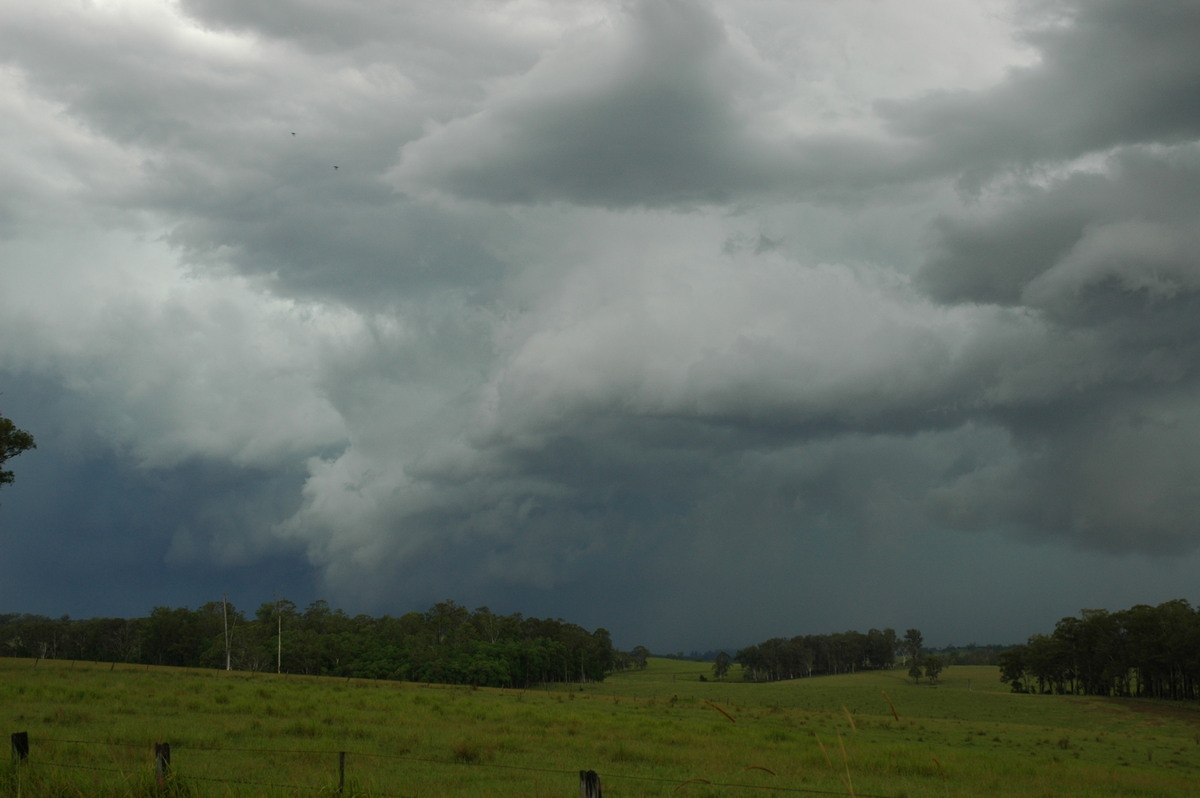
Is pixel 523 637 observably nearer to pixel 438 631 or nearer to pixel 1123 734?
pixel 438 631

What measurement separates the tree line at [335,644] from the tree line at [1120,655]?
74.5m

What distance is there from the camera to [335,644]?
12106cm

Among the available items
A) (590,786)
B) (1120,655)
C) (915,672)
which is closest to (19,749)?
(590,786)

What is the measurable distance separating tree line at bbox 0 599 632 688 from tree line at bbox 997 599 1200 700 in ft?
244

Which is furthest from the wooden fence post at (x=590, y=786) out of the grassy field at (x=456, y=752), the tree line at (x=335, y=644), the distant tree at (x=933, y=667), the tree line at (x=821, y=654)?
the tree line at (x=821, y=654)

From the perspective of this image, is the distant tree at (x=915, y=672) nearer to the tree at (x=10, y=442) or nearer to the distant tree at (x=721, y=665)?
the distant tree at (x=721, y=665)

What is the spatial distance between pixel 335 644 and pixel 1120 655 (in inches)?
4286

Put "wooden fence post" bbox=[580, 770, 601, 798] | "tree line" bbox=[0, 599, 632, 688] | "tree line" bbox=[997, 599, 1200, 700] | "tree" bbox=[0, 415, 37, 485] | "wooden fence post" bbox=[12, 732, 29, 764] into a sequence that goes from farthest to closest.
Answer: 1. "tree line" bbox=[0, 599, 632, 688]
2. "tree line" bbox=[997, 599, 1200, 700]
3. "tree" bbox=[0, 415, 37, 485]
4. "wooden fence post" bbox=[12, 732, 29, 764]
5. "wooden fence post" bbox=[580, 770, 601, 798]

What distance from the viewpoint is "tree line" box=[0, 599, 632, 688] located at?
116 metres

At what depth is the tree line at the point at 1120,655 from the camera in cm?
9981

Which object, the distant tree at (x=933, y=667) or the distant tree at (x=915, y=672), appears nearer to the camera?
the distant tree at (x=933, y=667)

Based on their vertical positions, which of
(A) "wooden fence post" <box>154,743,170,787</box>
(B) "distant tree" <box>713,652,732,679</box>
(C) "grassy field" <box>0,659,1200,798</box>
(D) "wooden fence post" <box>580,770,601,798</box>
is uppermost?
(D) "wooden fence post" <box>580,770,601,798</box>

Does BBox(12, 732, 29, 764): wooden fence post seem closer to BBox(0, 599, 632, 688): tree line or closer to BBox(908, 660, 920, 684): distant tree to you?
BBox(0, 599, 632, 688): tree line

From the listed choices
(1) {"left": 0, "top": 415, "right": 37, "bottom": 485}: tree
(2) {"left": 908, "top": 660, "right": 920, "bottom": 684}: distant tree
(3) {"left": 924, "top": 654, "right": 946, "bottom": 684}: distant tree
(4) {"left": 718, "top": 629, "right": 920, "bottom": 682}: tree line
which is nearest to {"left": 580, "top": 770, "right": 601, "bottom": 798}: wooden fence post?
(1) {"left": 0, "top": 415, "right": 37, "bottom": 485}: tree
